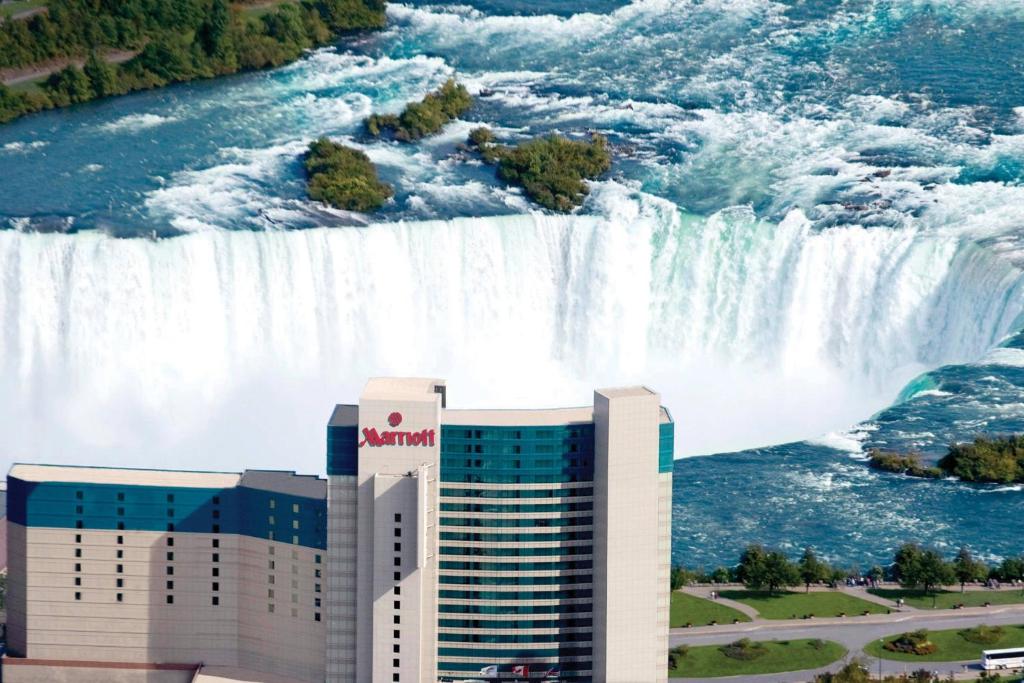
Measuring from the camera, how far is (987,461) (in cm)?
14775

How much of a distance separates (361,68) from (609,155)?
18.3m

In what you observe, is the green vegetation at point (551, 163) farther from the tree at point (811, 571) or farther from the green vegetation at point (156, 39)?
the tree at point (811, 571)

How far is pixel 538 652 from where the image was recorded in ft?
386

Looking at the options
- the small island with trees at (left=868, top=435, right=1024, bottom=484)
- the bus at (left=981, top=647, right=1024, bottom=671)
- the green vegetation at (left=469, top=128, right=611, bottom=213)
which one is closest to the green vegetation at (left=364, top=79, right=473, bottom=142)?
the green vegetation at (left=469, top=128, right=611, bottom=213)

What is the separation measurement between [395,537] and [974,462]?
4043cm

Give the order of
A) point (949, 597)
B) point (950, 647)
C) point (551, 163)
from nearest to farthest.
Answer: point (950, 647), point (949, 597), point (551, 163)

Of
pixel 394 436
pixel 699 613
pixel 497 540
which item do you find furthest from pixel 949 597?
pixel 394 436

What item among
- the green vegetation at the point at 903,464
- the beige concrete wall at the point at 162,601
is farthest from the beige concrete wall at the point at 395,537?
the green vegetation at the point at 903,464

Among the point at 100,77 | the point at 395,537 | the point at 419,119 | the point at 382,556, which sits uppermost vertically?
the point at 100,77

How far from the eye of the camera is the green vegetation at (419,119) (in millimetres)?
182375

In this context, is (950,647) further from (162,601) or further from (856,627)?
(162,601)

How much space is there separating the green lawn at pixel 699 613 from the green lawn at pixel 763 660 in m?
2.78

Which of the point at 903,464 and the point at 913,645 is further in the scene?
the point at 903,464

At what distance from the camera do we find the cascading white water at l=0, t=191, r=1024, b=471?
520 feet
